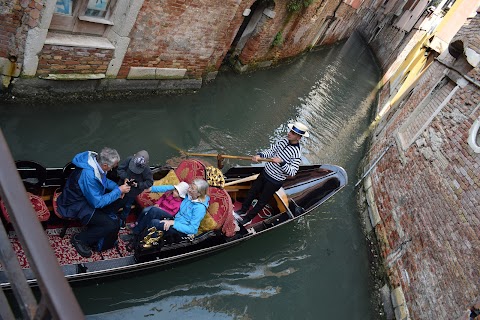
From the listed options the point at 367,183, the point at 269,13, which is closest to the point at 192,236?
the point at 367,183

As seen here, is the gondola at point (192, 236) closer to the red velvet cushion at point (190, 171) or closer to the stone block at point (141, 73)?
the red velvet cushion at point (190, 171)

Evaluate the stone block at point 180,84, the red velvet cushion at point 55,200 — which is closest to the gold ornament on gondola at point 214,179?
the red velvet cushion at point 55,200

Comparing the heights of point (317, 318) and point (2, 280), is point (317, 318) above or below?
below

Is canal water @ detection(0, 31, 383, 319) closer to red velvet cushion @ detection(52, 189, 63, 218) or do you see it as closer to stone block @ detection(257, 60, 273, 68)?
red velvet cushion @ detection(52, 189, 63, 218)

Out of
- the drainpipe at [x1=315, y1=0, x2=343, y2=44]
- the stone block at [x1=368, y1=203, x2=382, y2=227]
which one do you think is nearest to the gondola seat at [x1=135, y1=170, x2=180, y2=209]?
the stone block at [x1=368, y1=203, x2=382, y2=227]

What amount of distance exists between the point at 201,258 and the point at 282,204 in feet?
4.46

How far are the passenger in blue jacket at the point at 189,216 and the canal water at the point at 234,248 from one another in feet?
2.21

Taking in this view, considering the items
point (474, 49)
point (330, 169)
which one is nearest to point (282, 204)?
point (330, 169)

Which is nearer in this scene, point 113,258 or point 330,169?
point 113,258

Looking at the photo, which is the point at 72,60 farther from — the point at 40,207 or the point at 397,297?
the point at 397,297

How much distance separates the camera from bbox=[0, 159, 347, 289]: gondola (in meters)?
3.34

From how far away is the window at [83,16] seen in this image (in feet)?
16.4

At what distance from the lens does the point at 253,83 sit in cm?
945

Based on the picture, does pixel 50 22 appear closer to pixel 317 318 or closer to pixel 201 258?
pixel 201 258
